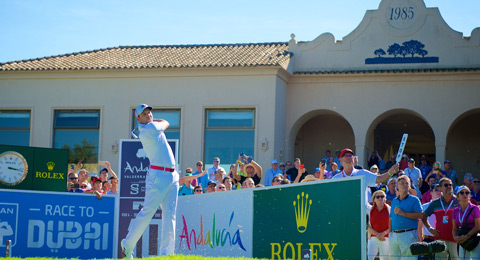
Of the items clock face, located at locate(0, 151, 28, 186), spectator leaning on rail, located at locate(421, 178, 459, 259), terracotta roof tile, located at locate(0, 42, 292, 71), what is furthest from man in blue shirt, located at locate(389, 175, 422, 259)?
terracotta roof tile, located at locate(0, 42, 292, 71)

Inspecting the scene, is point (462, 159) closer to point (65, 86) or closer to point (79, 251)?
point (65, 86)

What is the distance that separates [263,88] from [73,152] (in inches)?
283

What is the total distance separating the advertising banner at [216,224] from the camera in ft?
40.3

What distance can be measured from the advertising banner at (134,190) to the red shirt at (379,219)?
369cm

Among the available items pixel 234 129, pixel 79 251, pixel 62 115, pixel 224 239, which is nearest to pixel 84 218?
pixel 79 251

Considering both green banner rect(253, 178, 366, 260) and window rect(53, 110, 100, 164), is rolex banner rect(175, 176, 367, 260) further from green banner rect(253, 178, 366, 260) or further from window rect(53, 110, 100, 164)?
window rect(53, 110, 100, 164)

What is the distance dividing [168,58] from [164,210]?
17.9 metres

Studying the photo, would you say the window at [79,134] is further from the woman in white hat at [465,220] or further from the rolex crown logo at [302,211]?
the woman in white hat at [465,220]

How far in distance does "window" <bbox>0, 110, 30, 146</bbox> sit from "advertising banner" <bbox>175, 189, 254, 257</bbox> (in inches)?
624

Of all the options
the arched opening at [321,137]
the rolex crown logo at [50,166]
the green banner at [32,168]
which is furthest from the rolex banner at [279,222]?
the arched opening at [321,137]

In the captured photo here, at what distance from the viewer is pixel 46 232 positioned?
13.6 m

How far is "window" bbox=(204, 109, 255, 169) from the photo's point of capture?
26.0 m

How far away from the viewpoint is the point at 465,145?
1111 inches

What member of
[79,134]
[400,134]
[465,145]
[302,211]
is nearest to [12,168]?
[302,211]
